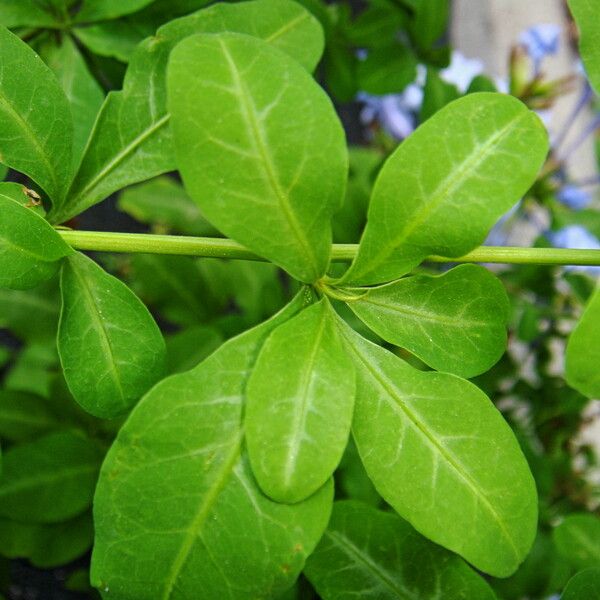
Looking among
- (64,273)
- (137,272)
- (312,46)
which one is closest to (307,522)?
(64,273)

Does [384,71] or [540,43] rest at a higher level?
[384,71]

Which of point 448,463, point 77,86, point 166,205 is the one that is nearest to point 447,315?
point 448,463

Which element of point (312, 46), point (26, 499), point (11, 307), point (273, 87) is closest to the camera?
point (273, 87)

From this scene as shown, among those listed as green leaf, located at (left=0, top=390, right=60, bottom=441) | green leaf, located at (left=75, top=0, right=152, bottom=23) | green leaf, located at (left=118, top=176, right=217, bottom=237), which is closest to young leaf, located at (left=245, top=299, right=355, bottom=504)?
green leaf, located at (left=75, top=0, right=152, bottom=23)

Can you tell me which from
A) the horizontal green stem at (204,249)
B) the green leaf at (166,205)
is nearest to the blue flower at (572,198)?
the green leaf at (166,205)

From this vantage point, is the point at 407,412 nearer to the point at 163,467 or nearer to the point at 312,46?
the point at 163,467

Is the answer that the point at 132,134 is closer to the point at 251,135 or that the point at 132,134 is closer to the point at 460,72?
the point at 251,135
